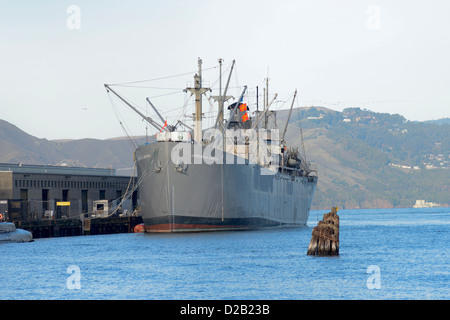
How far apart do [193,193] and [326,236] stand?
28.6 meters

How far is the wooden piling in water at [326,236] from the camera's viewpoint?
5156cm

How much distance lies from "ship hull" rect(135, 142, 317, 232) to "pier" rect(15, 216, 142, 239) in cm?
1190

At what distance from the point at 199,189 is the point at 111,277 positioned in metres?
32.9

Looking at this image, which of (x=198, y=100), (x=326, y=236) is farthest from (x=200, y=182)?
(x=326, y=236)

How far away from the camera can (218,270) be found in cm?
5122

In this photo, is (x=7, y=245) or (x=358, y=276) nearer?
(x=358, y=276)

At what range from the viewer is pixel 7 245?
74.0 m

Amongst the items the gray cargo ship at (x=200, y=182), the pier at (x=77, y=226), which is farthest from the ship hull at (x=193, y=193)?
the pier at (x=77, y=226)

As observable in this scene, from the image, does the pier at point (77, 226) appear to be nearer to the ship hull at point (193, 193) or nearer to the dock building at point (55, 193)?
the dock building at point (55, 193)

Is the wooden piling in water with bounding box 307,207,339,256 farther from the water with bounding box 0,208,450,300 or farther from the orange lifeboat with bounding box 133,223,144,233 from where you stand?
the orange lifeboat with bounding box 133,223,144,233

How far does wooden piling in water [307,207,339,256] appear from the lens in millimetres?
51562

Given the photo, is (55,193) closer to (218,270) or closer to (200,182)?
(200,182)
